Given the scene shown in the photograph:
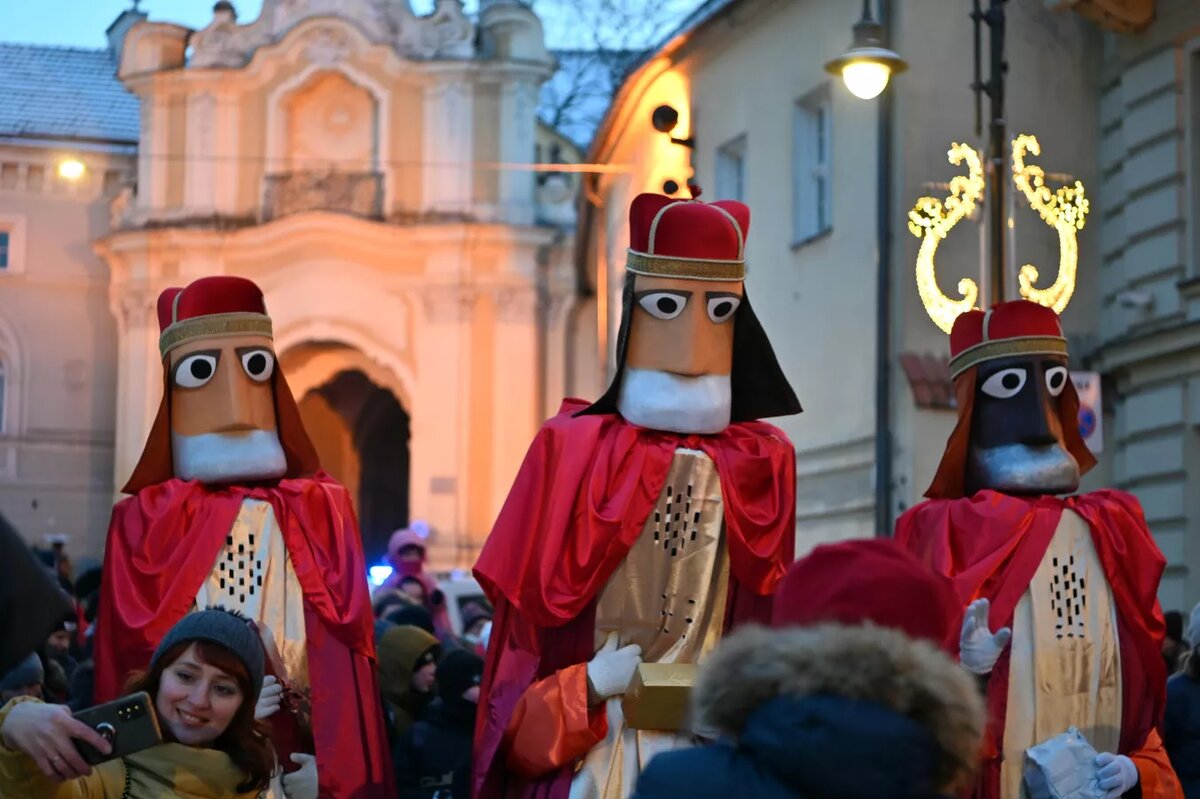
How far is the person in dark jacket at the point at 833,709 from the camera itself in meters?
3.34

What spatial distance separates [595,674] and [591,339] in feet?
91.3

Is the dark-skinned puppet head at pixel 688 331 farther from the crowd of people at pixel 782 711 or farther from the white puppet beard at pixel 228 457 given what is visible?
the crowd of people at pixel 782 711

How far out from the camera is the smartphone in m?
4.51

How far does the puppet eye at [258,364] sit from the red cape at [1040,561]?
2.30 meters

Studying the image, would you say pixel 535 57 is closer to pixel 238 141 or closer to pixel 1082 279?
pixel 238 141

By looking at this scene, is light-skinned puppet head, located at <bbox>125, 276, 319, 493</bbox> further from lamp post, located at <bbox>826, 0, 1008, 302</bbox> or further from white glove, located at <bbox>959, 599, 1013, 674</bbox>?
lamp post, located at <bbox>826, 0, 1008, 302</bbox>

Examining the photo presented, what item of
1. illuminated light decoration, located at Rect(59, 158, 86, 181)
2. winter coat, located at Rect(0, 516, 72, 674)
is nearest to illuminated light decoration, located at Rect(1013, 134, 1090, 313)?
winter coat, located at Rect(0, 516, 72, 674)

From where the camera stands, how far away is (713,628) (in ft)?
21.8

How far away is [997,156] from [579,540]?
18.3 feet

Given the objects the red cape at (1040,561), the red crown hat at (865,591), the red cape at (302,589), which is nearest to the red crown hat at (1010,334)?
the red cape at (1040,561)

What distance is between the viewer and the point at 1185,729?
7.95m

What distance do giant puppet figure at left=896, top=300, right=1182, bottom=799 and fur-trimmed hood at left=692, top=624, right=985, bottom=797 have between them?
3506 mm

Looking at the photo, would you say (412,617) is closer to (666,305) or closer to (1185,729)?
(1185,729)

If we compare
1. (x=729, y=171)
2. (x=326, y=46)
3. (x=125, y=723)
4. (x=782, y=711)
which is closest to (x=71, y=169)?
(x=326, y=46)
